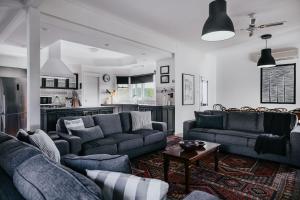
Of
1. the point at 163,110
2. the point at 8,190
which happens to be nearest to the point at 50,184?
the point at 8,190

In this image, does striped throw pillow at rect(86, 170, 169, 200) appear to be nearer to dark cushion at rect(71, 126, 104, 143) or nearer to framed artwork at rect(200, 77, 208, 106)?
dark cushion at rect(71, 126, 104, 143)

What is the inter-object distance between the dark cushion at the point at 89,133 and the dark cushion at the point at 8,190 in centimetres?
214

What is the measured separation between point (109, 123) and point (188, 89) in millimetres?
3461

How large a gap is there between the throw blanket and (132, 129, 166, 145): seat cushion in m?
1.85

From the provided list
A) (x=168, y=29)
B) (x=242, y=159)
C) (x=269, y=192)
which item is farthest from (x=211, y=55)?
(x=269, y=192)

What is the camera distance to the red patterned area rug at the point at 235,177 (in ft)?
8.05

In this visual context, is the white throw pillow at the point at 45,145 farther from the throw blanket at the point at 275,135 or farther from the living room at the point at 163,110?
the throw blanket at the point at 275,135

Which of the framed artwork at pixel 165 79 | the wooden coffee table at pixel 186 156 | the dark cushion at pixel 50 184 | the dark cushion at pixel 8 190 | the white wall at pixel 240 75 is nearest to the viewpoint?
the dark cushion at pixel 50 184

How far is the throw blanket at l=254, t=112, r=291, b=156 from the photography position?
3.40 m

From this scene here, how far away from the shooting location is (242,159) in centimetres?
375

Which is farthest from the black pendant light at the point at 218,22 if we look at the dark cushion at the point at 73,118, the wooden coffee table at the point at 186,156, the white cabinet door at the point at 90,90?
the white cabinet door at the point at 90,90

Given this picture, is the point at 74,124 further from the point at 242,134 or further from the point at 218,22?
the point at 242,134

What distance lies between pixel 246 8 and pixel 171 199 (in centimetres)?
382

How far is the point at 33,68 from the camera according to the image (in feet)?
10.1
